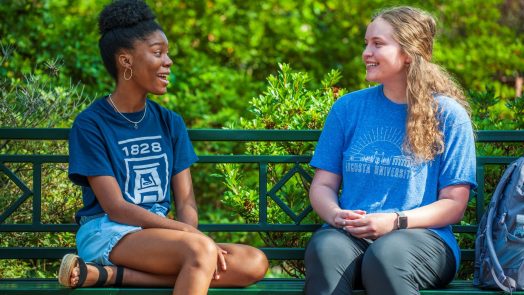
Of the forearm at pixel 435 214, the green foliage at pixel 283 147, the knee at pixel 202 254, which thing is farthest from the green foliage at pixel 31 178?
the forearm at pixel 435 214

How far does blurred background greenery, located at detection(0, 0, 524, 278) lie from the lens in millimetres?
4934

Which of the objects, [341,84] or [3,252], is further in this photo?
[341,84]

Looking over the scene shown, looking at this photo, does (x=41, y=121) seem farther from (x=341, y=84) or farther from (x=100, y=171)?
(x=341, y=84)

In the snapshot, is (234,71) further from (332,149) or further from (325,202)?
(325,202)

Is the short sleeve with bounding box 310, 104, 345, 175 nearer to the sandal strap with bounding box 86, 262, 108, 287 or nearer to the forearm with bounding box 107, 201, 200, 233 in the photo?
the forearm with bounding box 107, 201, 200, 233

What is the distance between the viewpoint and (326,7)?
895 centimetres

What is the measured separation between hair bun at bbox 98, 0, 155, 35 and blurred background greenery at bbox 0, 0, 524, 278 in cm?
97

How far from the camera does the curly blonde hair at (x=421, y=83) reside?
3.90 meters

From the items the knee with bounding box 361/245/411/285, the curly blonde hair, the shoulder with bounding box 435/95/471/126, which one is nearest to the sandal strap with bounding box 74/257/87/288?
the knee with bounding box 361/245/411/285

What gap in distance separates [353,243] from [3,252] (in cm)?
169

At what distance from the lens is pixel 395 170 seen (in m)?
3.90

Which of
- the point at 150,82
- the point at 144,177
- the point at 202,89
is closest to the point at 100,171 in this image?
the point at 144,177

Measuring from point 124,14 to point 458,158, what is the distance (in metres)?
1.57

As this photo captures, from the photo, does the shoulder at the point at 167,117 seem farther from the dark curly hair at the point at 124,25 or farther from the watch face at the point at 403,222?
the watch face at the point at 403,222
